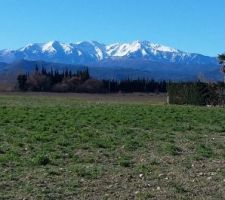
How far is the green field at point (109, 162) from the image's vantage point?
1062 centimetres

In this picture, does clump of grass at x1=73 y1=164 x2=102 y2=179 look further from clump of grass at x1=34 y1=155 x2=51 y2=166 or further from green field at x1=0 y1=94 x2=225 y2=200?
clump of grass at x1=34 y1=155 x2=51 y2=166

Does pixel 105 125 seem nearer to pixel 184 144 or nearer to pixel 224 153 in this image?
pixel 184 144

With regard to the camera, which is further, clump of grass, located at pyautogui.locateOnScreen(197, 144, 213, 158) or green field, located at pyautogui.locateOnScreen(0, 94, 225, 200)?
clump of grass, located at pyautogui.locateOnScreen(197, 144, 213, 158)

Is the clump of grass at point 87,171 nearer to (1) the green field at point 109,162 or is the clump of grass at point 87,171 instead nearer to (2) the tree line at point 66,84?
(1) the green field at point 109,162

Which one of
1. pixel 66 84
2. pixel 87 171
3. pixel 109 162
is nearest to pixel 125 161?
pixel 109 162

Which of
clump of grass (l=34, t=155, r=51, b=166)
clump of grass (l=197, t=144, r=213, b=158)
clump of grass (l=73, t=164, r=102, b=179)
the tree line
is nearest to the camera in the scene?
clump of grass (l=73, t=164, r=102, b=179)

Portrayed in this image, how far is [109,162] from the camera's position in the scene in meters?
14.1

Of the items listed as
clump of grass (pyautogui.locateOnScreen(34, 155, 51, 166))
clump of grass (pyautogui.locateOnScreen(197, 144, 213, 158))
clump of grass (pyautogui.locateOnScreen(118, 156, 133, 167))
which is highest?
clump of grass (pyautogui.locateOnScreen(34, 155, 51, 166))

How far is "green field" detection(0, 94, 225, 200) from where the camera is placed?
1062cm

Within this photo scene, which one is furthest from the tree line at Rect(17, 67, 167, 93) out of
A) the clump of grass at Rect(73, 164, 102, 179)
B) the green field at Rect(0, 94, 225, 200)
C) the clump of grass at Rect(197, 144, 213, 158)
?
the clump of grass at Rect(73, 164, 102, 179)

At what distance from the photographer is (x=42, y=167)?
512 inches

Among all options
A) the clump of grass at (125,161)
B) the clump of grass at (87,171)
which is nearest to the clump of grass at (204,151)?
the clump of grass at (125,161)

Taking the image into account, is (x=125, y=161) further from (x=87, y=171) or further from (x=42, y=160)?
(x=42, y=160)

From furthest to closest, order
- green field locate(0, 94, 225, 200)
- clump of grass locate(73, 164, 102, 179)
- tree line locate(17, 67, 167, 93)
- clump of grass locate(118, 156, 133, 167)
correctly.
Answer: tree line locate(17, 67, 167, 93) < clump of grass locate(118, 156, 133, 167) < clump of grass locate(73, 164, 102, 179) < green field locate(0, 94, 225, 200)
